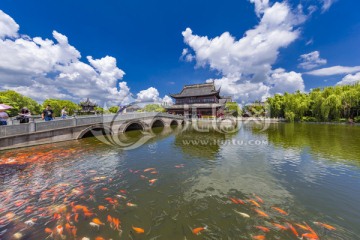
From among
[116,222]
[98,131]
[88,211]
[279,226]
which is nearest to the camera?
[279,226]

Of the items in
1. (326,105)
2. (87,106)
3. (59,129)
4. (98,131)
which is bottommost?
(98,131)

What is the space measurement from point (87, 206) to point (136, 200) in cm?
194

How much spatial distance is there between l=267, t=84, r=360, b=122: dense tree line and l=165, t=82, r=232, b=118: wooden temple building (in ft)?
70.2

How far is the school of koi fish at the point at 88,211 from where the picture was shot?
5012 mm

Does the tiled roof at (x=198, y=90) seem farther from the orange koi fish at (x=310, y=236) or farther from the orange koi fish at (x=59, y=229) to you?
the orange koi fish at (x=59, y=229)

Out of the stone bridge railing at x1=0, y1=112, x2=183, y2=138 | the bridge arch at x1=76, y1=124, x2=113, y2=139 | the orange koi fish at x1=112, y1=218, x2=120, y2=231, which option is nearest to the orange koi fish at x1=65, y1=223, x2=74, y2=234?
the orange koi fish at x1=112, y1=218, x2=120, y2=231

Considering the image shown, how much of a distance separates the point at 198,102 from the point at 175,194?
179 feet

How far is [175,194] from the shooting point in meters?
7.59

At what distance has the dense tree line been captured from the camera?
1532 inches

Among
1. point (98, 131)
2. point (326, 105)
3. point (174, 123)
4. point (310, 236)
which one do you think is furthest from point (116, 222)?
point (326, 105)

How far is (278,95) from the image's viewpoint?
58875 millimetres

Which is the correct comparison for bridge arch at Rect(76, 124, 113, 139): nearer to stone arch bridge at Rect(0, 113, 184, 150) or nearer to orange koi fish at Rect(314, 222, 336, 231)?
stone arch bridge at Rect(0, 113, 184, 150)

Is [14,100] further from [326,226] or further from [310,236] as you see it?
[326,226]

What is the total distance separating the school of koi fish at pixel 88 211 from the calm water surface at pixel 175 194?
1.5 inches
